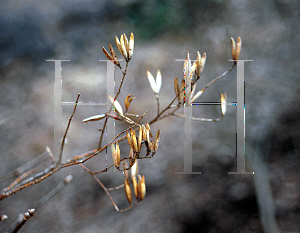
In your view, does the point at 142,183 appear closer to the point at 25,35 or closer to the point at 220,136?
the point at 220,136

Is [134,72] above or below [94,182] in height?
above

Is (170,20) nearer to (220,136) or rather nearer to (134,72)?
(134,72)

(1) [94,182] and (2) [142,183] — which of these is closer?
(2) [142,183]

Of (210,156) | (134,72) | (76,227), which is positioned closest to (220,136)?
(210,156)

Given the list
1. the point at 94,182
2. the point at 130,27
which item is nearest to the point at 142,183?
the point at 94,182

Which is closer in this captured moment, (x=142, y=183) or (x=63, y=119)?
(x=142, y=183)

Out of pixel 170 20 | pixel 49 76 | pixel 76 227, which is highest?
pixel 170 20
